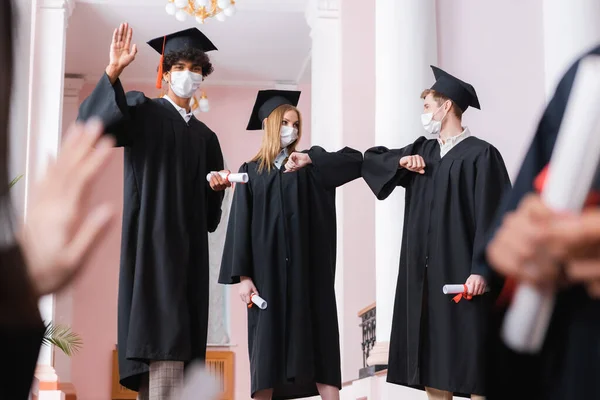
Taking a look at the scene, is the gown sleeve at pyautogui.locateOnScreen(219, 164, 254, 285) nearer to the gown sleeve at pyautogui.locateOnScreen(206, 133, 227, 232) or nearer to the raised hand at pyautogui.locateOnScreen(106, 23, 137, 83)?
the gown sleeve at pyautogui.locateOnScreen(206, 133, 227, 232)

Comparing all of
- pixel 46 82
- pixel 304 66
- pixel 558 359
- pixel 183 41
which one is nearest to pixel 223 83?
pixel 304 66

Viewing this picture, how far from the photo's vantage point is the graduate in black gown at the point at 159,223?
4.43m

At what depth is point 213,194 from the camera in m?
4.91

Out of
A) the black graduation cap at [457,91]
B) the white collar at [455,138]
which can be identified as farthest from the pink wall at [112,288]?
the white collar at [455,138]

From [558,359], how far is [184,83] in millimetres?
3696

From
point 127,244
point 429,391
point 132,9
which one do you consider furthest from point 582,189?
point 132,9

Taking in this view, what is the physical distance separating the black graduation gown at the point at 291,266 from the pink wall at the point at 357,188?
3966mm

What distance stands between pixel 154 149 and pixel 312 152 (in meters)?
1.23

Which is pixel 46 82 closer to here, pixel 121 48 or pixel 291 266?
pixel 291 266

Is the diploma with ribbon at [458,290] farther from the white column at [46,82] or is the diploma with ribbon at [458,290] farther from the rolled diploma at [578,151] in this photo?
the white column at [46,82]

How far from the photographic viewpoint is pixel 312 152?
221 inches

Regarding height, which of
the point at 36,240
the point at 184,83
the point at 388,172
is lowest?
the point at 36,240

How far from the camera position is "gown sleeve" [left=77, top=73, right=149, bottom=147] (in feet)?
14.6

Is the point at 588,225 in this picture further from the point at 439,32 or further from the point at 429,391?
the point at 439,32
